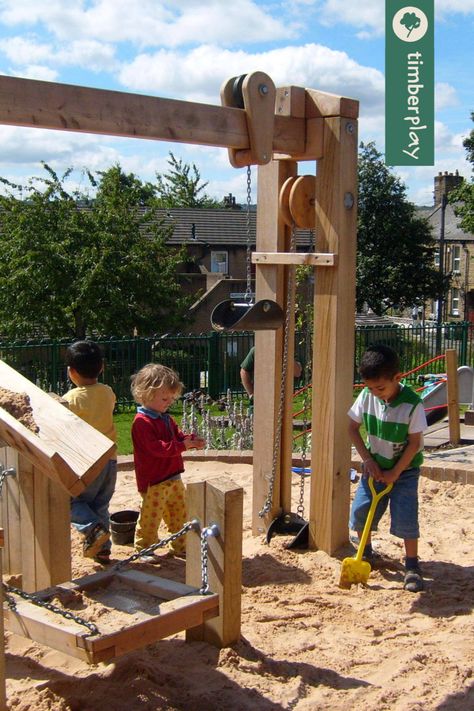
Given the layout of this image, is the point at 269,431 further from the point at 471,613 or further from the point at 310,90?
the point at 310,90

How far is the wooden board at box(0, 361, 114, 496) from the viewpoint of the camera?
2.44m

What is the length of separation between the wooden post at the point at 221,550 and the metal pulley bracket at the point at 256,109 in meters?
1.80

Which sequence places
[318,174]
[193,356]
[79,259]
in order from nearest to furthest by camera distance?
[318,174], [193,356], [79,259]

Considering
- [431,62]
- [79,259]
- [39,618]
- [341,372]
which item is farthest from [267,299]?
[79,259]

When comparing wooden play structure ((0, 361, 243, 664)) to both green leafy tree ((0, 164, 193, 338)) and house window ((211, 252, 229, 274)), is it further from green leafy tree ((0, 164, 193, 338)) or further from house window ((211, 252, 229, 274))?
house window ((211, 252, 229, 274))

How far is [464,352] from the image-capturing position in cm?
1908

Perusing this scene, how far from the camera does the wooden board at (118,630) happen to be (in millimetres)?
2691

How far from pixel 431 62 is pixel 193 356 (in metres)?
6.67

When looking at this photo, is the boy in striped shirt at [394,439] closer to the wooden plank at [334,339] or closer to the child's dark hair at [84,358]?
the wooden plank at [334,339]

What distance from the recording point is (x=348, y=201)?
444 centimetres

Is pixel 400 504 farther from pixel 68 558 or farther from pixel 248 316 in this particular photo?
pixel 68 558

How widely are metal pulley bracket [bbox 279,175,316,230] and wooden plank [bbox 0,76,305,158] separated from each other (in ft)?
0.73

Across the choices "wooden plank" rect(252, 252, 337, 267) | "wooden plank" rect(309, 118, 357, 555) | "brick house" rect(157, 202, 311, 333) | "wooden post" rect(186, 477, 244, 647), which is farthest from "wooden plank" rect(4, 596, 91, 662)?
"brick house" rect(157, 202, 311, 333)

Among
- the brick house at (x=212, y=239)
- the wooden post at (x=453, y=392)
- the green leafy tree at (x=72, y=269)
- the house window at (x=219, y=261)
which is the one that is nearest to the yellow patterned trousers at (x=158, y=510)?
the wooden post at (x=453, y=392)
